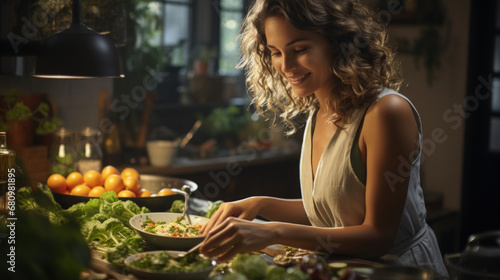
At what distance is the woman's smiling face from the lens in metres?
1.65

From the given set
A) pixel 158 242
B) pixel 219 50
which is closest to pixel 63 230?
pixel 158 242

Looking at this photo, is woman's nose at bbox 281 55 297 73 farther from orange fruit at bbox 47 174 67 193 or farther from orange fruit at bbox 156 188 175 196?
orange fruit at bbox 47 174 67 193

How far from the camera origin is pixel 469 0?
4.02m

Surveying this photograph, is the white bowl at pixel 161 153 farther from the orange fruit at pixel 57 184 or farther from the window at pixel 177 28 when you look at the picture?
the orange fruit at pixel 57 184

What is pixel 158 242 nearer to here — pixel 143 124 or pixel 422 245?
pixel 422 245

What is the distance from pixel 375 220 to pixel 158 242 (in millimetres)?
601

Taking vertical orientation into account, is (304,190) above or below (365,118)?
below

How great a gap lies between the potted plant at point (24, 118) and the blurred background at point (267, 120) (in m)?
0.71

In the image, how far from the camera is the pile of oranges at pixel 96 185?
193 centimetres

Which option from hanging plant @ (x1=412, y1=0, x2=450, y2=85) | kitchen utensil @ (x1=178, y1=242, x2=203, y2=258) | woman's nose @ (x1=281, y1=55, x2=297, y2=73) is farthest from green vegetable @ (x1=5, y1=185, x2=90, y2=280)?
hanging plant @ (x1=412, y1=0, x2=450, y2=85)

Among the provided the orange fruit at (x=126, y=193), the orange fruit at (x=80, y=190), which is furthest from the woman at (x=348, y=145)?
the orange fruit at (x=80, y=190)

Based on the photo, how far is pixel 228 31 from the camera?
16.0 feet

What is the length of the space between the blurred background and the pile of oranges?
3.74 feet

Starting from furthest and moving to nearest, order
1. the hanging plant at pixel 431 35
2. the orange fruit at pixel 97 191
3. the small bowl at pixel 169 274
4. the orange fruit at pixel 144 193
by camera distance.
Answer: the hanging plant at pixel 431 35, the orange fruit at pixel 144 193, the orange fruit at pixel 97 191, the small bowl at pixel 169 274
